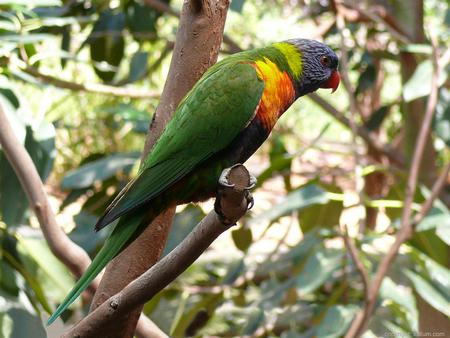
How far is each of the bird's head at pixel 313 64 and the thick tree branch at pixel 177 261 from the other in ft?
1.49

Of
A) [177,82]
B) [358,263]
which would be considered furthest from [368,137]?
[177,82]

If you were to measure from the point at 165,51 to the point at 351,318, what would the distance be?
1014 mm

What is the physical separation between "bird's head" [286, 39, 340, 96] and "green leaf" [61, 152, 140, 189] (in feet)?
1.75

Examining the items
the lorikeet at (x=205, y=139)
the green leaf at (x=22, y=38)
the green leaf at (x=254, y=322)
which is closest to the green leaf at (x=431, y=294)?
the green leaf at (x=254, y=322)

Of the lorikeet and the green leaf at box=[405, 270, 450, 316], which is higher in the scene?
the lorikeet

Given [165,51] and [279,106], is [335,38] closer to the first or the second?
[165,51]

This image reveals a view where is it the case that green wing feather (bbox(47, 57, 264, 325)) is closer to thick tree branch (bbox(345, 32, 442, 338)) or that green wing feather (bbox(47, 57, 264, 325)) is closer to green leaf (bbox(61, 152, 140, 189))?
thick tree branch (bbox(345, 32, 442, 338))

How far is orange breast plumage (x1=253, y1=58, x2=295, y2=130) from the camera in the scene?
3.42ft

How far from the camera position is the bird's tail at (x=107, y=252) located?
2.61ft

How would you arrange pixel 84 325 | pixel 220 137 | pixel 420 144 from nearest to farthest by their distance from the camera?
pixel 84 325, pixel 220 137, pixel 420 144

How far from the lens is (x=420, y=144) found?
141cm

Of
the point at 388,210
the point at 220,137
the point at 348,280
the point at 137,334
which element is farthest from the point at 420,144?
the point at 137,334

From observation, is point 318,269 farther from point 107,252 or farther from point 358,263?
point 107,252

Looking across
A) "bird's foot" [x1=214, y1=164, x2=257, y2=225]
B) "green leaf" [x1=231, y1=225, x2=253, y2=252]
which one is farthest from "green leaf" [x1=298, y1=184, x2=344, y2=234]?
"bird's foot" [x1=214, y1=164, x2=257, y2=225]
